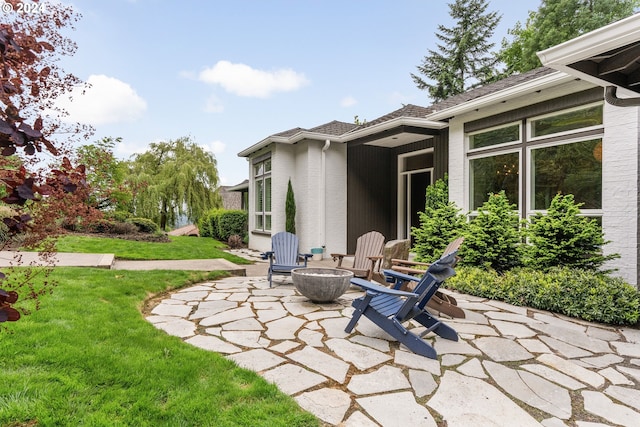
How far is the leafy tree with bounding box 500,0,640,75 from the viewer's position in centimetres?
1677

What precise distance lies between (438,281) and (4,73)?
2.85 meters

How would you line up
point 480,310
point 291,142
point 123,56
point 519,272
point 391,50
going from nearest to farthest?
point 480,310 → point 519,272 → point 123,56 → point 291,142 → point 391,50

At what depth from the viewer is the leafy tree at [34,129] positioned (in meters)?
1.01

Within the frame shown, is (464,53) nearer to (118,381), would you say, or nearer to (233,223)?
(233,223)

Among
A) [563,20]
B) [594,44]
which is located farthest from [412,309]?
[563,20]

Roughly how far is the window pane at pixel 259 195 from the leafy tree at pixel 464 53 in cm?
1446

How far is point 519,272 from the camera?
504 centimetres

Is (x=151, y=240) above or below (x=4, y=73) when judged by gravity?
below

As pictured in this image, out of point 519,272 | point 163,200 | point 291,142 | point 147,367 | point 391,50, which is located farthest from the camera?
point 163,200

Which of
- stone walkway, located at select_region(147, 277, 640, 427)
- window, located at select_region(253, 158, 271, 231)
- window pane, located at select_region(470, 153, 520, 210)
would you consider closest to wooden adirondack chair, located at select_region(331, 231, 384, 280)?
Result: stone walkway, located at select_region(147, 277, 640, 427)

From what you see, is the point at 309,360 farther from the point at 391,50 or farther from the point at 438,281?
the point at 391,50

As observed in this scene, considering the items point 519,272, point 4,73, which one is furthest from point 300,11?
point 4,73

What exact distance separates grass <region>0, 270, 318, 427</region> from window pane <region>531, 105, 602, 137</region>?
5.76m

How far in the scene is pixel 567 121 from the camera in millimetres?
5508
